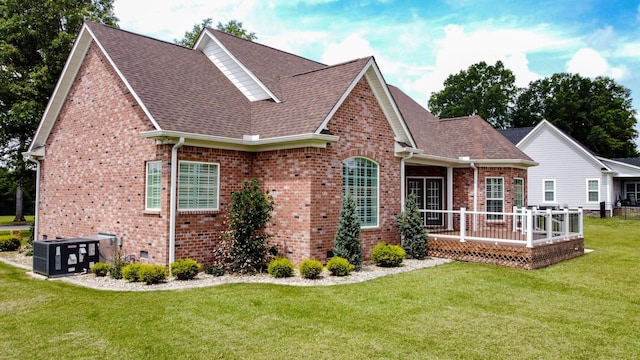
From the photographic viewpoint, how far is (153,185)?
40.2 feet

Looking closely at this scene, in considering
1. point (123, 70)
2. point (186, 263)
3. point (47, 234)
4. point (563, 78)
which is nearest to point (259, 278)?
point (186, 263)

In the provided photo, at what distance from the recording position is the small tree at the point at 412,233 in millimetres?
14219

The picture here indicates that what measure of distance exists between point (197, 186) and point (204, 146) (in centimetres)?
105

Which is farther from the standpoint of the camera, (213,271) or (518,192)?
(518,192)

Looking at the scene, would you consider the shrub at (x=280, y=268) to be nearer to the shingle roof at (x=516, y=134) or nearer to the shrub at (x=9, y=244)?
the shrub at (x=9, y=244)

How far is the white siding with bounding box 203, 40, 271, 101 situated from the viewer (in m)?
15.0

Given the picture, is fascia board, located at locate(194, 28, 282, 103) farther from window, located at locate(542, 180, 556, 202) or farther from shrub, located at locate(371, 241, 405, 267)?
window, located at locate(542, 180, 556, 202)

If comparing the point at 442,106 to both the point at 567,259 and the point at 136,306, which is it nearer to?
the point at 567,259

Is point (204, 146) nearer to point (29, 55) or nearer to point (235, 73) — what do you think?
point (235, 73)

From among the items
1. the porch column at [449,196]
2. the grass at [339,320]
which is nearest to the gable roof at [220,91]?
the grass at [339,320]

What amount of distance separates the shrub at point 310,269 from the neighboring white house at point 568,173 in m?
26.9

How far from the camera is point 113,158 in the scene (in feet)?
44.3

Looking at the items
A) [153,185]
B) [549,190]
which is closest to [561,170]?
[549,190]

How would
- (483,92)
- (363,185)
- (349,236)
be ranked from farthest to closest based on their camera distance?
(483,92) < (363,185) < (349,236)
